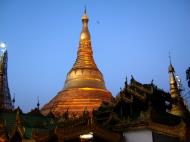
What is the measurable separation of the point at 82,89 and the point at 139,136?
24652 mm

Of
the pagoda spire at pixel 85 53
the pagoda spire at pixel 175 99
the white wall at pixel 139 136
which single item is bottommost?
the white wall at pixel 139 136

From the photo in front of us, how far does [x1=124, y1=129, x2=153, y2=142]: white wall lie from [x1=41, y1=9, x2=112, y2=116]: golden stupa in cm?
1814

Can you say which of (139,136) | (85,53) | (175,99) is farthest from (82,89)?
(139,136)

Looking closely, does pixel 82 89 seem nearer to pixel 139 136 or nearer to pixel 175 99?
pixel 175 99

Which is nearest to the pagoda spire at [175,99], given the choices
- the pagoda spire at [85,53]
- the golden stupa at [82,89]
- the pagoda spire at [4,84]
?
the golden stupa at [82,89]

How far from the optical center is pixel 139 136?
16.8 metres

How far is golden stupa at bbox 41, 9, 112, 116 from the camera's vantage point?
37.8 meters

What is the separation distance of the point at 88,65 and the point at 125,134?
28027mm

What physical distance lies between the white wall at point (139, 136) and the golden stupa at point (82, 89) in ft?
59.5

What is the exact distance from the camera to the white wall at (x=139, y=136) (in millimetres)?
16516

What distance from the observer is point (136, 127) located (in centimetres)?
1678

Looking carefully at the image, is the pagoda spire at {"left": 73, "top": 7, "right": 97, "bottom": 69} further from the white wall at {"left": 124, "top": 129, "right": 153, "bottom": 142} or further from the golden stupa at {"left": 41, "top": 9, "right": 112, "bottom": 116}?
the white wall at {"left": 124, "top": 129, "right": 153, "bottom": 142}

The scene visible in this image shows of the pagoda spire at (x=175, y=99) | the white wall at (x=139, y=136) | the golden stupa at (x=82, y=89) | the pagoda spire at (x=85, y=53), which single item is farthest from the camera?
the pagoda spire at (x=85, y=53)

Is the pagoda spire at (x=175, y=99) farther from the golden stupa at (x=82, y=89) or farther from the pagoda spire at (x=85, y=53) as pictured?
the pagoda spire at (x=85, y=53)
